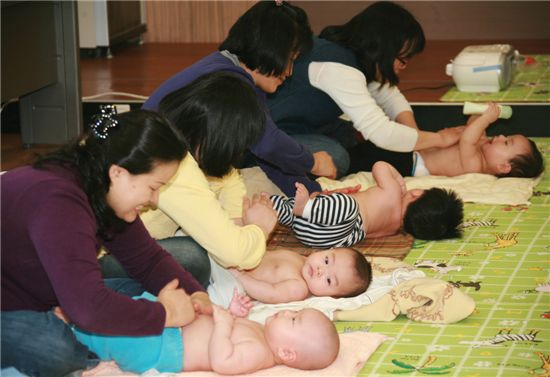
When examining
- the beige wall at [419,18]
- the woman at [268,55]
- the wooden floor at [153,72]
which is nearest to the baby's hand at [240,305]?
the woman at [268,55]

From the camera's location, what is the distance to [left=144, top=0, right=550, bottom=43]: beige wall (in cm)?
513

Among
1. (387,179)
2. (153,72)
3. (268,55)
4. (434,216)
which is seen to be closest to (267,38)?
(268,55)

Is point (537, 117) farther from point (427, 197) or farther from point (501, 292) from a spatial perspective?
point (501, 292)

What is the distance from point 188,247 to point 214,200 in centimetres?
18

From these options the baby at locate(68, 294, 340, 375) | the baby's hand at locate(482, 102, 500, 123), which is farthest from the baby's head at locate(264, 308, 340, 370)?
the baby's hand at locate(482, 102, 500, 123)

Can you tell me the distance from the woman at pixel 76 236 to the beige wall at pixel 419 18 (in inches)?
145

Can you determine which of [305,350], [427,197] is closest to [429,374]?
[305,350]

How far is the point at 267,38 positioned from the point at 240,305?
75cm

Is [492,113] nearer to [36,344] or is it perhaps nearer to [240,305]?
[240,305]

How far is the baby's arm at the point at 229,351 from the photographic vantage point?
1.64 m

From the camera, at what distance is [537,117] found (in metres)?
3.46

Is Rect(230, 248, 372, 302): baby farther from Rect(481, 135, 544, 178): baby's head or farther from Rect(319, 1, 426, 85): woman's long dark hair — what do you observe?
Rect(481, 135, 544, 178): baby's head

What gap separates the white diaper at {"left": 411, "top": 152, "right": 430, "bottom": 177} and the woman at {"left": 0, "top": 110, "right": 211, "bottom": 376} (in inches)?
58.1

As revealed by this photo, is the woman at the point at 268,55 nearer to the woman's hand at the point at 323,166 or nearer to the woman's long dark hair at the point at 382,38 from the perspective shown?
the woman's hand at the point at 323,166
